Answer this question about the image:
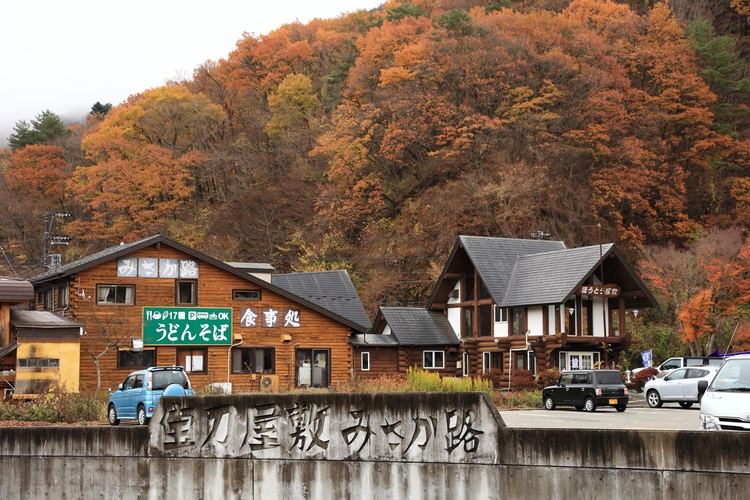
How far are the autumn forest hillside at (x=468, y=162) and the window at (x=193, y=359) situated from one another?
16241mm

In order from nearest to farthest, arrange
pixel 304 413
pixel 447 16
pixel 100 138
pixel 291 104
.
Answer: pixel 304 413, pixel 447 16, pixel 100 138, pixel 291 104

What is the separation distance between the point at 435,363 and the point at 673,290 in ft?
41.3

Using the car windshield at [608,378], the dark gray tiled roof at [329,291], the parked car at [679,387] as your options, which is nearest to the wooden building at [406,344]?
the dark gray tiled roof at [329,291]

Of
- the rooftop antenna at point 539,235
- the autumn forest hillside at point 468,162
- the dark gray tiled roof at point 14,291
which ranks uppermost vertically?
the autumn forest hillside at point 468,162

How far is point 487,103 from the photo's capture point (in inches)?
2413

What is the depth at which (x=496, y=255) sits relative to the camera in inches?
1877

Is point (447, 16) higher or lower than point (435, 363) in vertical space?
higher

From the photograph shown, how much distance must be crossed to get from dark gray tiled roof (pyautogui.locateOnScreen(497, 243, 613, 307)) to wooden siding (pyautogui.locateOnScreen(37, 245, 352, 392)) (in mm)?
8897

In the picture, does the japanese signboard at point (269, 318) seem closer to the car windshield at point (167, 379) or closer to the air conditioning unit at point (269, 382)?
the air conditioning unit at point (269, 382)

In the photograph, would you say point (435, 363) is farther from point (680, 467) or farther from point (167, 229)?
point (680, 467)

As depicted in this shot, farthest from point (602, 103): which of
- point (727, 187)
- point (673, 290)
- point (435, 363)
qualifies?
point (435, 363)

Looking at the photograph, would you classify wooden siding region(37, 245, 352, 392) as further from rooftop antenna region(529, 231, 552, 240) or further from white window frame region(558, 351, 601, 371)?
rooftop antenna region(529, 231, 552, 240)

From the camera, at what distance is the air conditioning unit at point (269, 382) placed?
1521 inches

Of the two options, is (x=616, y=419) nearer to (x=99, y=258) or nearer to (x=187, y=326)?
(x=187, y=326)
